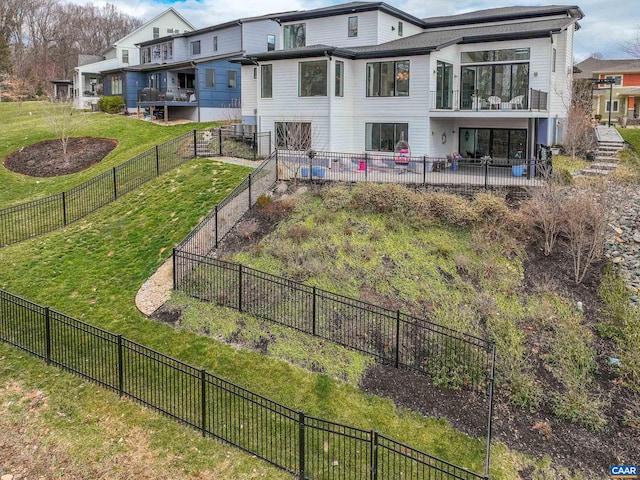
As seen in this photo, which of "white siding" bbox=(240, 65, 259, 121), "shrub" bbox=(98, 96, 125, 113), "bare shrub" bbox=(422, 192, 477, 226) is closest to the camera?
"bare shrub" bbox=(422, 192, 477, 226)

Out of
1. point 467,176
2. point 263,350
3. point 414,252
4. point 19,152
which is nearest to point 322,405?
point 263,350

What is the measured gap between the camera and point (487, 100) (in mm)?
23984

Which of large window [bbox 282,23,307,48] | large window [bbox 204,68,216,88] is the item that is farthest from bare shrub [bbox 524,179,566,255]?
large window [bbox 204,68,216,88]

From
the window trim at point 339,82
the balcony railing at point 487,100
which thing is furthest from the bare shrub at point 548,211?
the window trim at point 339,82

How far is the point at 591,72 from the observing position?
181 ft

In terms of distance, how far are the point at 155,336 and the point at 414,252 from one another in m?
7.42

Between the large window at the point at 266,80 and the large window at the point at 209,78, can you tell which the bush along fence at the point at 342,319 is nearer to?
the large window at the point at 266,80

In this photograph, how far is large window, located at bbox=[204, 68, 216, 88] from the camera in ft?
119

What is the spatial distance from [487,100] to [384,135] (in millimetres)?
5011

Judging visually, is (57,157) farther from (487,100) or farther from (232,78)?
(487,100)

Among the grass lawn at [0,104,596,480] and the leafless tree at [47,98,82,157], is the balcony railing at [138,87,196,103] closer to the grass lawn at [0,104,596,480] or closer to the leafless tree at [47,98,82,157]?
the leafless tree at [47,98,82,157]

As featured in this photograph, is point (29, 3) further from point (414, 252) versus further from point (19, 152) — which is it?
point (414, 252)

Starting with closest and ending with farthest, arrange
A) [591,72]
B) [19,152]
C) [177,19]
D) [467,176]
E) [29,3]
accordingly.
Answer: [467,176] < [19,152] < [177,19] < [591,72] < [29,3]

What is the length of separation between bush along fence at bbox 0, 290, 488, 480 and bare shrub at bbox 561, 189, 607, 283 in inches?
318
